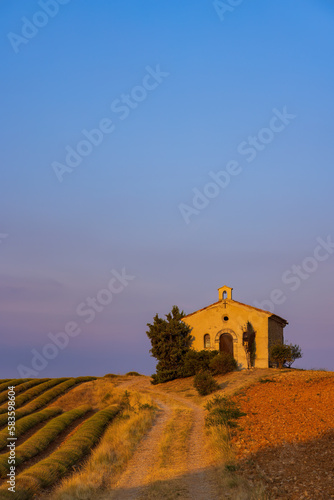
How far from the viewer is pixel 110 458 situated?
20.1 metres

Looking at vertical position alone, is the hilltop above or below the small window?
below

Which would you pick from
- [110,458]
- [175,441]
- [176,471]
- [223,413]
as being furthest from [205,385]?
[176,471]

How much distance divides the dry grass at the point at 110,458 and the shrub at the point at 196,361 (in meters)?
13.2

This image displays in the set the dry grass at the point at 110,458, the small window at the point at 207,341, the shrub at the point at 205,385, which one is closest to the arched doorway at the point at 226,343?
the small window at the point at 207,341

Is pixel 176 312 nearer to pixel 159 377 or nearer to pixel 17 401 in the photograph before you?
pixel 159 377

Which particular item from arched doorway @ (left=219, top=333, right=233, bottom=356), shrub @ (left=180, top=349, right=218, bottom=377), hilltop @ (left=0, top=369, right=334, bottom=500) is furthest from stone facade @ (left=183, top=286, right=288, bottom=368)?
hilltop @ (left=0, top=369, right=334, bottom=500)

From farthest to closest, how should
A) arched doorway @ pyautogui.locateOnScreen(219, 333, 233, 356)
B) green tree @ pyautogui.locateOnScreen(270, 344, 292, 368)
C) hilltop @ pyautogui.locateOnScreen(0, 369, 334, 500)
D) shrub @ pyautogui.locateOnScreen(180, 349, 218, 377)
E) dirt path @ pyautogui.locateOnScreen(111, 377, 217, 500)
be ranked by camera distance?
arched doorway @ pyautogui.locateOnScreen(219, 333, 233, 356) < green tree @ pyautogui.locateOnScreen(270, 344, 292, 368) < shrub @ pyautogui.locateOnScreen(180, 349, 218, 377) < dirt path @ pyautogui.locateOnScreen(111, 377, 217, 500) < hilltop @ pyautogui.locateOnScreen(0, 369, 334, 500)

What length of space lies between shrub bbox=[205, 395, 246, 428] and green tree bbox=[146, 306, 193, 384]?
50.0ft

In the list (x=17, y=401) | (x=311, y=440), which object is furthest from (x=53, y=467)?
(x=17, y=401)

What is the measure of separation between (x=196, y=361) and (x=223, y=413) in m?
18.4

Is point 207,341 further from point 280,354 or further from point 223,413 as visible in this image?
point 223,413

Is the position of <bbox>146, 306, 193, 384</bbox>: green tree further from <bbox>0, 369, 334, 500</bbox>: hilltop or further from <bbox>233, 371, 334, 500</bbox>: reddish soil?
<bbox>233, 371, 334, 500</bbox>: reddish soil

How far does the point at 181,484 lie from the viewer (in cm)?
1612

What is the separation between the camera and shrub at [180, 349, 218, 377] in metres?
42.6
